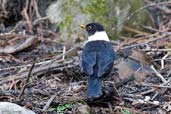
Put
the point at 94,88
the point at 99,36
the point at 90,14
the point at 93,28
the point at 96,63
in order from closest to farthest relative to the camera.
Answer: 1. the point at 94,88
2. the point at 96,63
3. the point at 99,36
4. the point at 93,28
5. the point at 90,14

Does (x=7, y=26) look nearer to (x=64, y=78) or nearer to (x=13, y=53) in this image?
(x=13, y=53)

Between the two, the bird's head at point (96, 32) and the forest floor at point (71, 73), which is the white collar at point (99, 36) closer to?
the bird's head at point (96, 32)

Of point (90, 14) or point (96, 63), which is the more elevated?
point (90, 14)

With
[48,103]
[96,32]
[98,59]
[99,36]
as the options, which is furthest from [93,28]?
[48,103]

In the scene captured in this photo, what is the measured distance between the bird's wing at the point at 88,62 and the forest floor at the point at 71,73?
0.83 feet

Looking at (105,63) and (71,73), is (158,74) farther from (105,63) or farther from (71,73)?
(71,73)

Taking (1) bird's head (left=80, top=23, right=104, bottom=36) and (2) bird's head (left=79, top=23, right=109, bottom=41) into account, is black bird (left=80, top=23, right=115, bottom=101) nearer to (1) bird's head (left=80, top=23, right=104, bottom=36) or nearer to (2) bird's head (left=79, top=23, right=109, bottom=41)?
(2) bird's head (left=79, top=23, right=109, bottom=41)

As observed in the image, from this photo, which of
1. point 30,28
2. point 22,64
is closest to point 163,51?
point 22,64

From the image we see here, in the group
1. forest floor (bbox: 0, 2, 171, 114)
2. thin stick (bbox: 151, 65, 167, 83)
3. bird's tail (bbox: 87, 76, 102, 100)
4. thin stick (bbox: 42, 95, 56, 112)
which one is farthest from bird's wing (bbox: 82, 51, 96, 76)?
thin stick (bbox: 151, 65, 167, 83)

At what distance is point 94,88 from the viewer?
5078 millimetres

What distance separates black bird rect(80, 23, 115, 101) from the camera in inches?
200

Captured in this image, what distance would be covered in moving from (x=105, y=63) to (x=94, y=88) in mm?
466

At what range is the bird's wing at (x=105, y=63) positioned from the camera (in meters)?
5.31

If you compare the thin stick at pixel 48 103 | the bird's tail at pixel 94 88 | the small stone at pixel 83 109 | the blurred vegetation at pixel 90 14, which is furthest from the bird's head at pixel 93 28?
the small stone at pixel 83 109
